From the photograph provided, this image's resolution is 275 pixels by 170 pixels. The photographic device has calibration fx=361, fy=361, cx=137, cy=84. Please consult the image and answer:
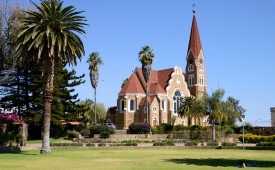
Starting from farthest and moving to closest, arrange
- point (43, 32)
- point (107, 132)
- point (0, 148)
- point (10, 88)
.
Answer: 1. point (10, 88)
2. point (107, 132)
3. point (0, 148)
4. point (43, 32)

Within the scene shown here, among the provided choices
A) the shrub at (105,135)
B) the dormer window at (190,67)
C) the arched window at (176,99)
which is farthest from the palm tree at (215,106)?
the dormer window at (190,67)

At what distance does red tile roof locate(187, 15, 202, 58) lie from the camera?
3703 inches

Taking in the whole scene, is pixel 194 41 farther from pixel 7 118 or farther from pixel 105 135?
pixel 7 118

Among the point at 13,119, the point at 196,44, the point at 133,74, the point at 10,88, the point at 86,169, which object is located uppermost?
the point at 196,44

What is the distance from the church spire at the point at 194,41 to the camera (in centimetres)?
9406

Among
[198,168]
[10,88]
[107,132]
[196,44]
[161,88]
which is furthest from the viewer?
[196,44]

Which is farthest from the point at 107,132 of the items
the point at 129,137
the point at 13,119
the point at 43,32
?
the point at 43,32

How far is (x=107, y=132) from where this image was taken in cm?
5747

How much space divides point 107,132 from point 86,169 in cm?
3838

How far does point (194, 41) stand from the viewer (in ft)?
313

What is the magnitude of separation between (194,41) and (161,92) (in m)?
20.8

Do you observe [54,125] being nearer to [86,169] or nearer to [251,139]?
[251,139]

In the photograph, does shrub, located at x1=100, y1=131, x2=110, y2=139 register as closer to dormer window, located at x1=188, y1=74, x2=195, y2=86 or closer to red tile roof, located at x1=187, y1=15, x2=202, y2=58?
dormer window, located at x1=188, y1=74, x2=195, y2=86

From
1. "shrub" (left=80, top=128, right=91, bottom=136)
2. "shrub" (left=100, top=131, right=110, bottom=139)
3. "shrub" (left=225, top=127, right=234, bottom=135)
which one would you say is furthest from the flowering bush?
"shrub" (left=225, top=127, right=234, bottom=135)
